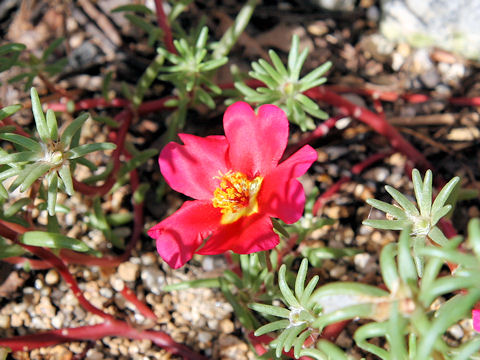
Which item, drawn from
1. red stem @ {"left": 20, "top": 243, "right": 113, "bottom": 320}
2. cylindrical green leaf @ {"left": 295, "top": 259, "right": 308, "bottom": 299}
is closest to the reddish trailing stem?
cylindrical green leaf @ {"left": 295, "top": 259, "right": 308, "bottom": 299}

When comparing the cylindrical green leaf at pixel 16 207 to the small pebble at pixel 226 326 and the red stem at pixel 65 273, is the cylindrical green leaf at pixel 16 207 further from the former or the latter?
the small pebble at pixel 226 326

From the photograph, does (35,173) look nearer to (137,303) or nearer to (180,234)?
(180,234)

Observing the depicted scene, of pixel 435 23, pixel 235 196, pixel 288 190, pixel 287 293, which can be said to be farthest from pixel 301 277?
pixel 435 23

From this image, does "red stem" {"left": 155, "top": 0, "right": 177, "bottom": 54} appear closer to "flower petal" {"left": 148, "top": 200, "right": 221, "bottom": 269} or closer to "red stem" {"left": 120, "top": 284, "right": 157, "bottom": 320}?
"flower petal" {"left": 148, "top": 200, "right": 221, "bottom": 269}

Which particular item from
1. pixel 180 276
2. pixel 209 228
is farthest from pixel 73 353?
pixel 209 228

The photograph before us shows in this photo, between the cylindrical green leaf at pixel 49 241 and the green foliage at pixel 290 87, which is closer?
the cylindrical green leaf at pixel 49 241

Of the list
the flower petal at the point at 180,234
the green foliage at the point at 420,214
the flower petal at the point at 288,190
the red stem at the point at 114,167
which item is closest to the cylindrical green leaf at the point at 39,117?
the red stem at the point at 114,167
